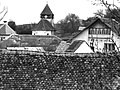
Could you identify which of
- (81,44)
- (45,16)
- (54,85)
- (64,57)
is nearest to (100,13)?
(54,85)

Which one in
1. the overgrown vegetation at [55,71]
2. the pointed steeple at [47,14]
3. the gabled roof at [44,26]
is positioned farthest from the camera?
the pointed steeple at [47,14]

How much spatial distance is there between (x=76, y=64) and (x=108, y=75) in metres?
1.21

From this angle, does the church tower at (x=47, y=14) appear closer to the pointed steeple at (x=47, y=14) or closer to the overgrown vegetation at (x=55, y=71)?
the pointed steeple at (x=47, y=14)

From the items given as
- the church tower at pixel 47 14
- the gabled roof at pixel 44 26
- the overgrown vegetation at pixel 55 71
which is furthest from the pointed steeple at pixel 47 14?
the overgrown vegetation at pixel 55 71

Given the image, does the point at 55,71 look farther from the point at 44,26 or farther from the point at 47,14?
the point at 47,14

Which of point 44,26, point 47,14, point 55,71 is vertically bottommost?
point 55,71

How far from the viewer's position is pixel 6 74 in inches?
418

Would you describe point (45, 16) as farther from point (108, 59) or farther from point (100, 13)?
point (100, 13)

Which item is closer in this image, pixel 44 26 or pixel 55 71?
pixel 55 71

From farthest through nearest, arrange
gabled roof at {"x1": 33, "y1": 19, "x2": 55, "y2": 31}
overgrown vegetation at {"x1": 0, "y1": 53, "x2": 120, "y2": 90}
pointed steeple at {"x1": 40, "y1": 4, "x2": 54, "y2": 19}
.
→ pointed steeple at {"x1": 40, "y1": 4, "x2": 54, "y2": 19} → gabled roof at {"x1": 33, "y1": 19, "x2": 55, "y2": 31} → overgrown vegetation at {"x1": 0, "y1": 53, "x2": 120, "y2": 90}

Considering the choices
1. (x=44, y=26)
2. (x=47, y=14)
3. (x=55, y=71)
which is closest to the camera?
(x=55, y=71)

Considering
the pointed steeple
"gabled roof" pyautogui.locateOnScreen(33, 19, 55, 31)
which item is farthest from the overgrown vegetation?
the pointed steeple

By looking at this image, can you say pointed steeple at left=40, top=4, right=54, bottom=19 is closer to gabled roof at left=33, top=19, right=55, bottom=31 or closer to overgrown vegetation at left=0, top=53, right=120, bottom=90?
gabled roof at left=33, top=19, right=55, bottom=31

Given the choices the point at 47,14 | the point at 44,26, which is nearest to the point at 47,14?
the point at 47,14
